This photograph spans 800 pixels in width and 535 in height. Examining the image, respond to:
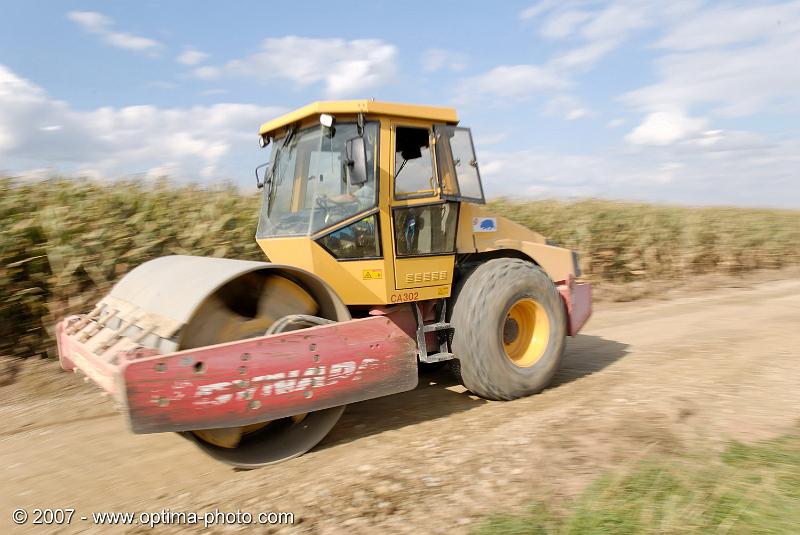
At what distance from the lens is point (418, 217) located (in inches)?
181

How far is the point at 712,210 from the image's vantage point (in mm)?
16656

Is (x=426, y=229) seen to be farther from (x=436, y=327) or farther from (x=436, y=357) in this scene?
(x=436, y=357)

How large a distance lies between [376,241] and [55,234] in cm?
380

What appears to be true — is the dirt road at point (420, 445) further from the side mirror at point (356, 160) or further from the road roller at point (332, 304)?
the side mirror at point (356, 160)

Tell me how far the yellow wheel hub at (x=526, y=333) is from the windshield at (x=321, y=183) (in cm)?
173

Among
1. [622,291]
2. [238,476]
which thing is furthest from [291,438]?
[622,291]

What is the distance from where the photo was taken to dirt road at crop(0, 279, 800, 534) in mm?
3139

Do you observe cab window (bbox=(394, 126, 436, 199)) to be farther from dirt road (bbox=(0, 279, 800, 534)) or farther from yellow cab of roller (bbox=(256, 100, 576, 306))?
dirt road (bbox=(0, 279, 800, 534))

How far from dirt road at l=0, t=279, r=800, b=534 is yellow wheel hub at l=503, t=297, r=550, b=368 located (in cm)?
37

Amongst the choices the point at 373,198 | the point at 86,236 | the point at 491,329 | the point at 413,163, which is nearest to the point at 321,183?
the point at 373,198

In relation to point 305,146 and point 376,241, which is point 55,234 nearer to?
point 305,146

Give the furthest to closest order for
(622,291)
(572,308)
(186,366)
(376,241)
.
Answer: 1. (622,291)
2. (572,308)
3. (376,241)
4. (186,366)

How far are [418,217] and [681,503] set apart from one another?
2634 millimetres

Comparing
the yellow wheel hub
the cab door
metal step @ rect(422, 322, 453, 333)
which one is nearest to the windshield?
the cab door
